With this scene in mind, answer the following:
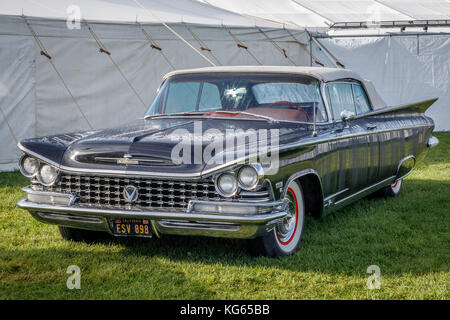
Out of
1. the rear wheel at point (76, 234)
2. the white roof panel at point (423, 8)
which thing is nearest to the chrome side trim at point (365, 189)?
the rear wheel at point (76, 234)

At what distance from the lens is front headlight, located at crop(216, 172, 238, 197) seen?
3.77 m

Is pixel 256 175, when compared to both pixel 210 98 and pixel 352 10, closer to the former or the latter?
pixel 210 98

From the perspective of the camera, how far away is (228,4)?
1547 cm

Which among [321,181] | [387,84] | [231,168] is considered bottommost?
[387,84]

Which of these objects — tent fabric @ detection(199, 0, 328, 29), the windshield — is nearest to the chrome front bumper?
the windshield

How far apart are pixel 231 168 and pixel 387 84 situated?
419 inches

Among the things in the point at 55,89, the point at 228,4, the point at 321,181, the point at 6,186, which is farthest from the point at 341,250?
the point at 228,4

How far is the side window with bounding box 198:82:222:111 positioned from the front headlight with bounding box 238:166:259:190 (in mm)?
1353

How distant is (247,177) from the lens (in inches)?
148

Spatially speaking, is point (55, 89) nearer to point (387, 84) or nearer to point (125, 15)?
point (125, 15)

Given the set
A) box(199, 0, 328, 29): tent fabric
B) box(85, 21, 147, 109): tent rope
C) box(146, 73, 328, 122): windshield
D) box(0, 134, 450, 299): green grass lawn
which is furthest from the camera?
box(199, 0, 328, 29): tent fabric

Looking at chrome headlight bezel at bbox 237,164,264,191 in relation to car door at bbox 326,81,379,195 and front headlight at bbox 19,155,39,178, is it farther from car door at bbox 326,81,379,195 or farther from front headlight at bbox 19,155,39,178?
front headlight at bbox 19,155,39,178

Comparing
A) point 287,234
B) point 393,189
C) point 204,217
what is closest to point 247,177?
point 204,217

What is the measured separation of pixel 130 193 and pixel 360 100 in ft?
9.75
